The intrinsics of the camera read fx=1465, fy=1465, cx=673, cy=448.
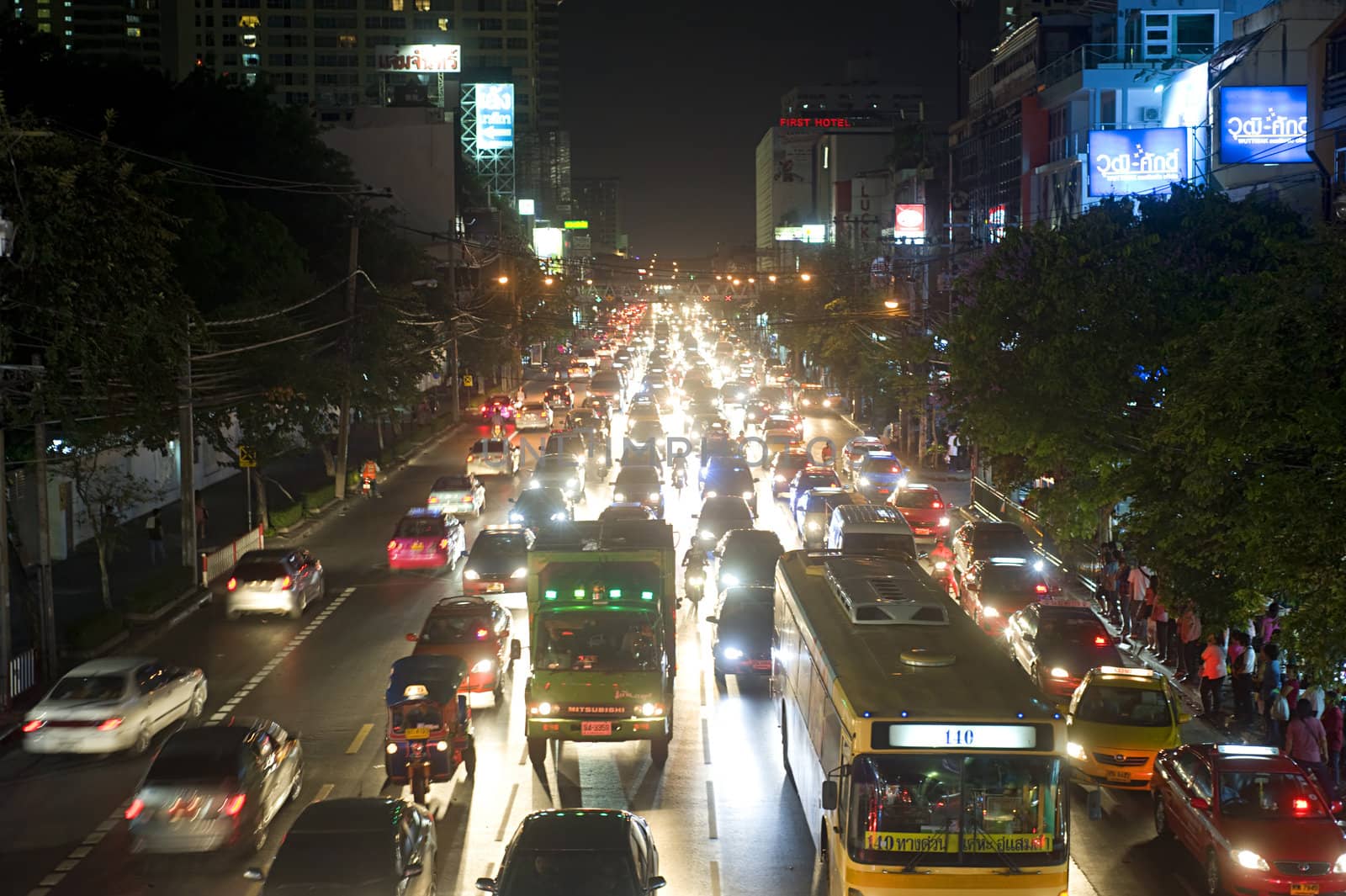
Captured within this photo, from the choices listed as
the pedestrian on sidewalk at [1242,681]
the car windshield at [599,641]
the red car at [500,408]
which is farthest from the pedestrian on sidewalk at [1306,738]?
the red car at [500,408]

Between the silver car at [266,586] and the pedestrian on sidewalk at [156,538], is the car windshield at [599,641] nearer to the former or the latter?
the silver car at [266,586]

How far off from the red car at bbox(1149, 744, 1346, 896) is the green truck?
22.8ft

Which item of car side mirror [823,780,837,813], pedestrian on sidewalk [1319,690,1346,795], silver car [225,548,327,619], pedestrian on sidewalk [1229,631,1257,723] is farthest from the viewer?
silver car [225,548,327,619]

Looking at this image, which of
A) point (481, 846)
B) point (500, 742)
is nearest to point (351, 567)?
point (500, 742)

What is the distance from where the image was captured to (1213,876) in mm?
16109

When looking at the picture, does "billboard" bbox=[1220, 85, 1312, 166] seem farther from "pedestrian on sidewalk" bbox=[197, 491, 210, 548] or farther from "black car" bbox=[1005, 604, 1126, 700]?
"pedestrian on sidewalk" bbox=[197, 491, 210, 548]

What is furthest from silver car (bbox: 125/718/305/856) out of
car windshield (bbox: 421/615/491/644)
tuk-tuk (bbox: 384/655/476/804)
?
car windshield (bbox: 421/615/491/644)

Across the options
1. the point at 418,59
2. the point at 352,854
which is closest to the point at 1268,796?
Result: the point at 352,854

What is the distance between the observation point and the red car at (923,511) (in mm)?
41219

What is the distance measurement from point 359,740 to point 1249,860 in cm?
1297

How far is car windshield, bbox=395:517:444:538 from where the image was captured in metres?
38.0

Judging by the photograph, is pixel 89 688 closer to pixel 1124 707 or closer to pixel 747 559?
pixel 747 559

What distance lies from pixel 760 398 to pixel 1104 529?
41020 mm

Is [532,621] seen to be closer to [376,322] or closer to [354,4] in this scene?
[376,322]
